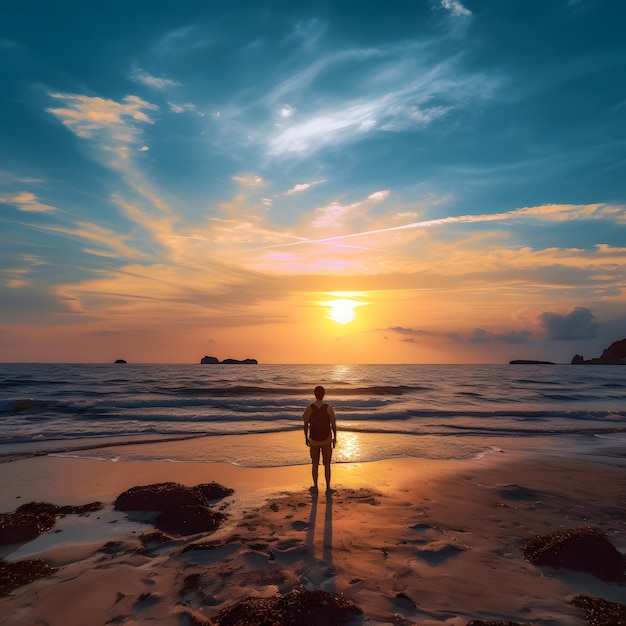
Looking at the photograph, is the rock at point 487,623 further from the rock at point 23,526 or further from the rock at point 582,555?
the rock at point 23,526

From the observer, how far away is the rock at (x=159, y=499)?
8172mm

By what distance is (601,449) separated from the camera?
15172 mm

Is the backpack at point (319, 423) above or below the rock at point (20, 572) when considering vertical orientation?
above

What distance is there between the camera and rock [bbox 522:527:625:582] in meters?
5.63

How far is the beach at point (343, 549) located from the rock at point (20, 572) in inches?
6.0

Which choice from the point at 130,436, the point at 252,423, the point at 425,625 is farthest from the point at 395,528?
the point at 252,423

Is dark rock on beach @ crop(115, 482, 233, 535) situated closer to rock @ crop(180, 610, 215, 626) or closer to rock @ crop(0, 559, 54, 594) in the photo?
rock @ crop(0, 559, 54, 594)

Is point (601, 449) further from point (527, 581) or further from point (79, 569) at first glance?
point (79, 569)

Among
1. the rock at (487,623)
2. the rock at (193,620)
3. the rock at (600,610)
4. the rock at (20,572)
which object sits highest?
the rock at (193,620)

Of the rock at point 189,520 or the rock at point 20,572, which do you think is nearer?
the rock at point 20,572

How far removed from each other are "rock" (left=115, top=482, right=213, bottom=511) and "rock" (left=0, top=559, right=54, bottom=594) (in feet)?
7.71

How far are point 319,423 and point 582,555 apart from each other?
5481 millimetres

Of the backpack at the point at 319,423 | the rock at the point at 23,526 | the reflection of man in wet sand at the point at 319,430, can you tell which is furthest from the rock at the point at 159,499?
the backpack at the point at 319,423

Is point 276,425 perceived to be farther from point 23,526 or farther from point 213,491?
point 23,526
